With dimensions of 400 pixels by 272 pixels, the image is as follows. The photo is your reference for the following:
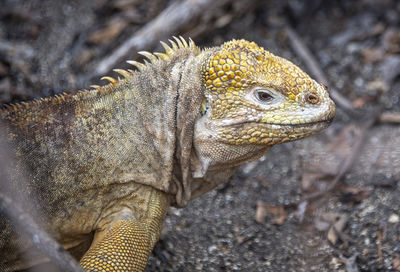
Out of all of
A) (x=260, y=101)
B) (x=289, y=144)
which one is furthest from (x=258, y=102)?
(x=289, y=144)

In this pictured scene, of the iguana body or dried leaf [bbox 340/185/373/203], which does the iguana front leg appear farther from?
dried leaf [bbox 340/185/373/203]

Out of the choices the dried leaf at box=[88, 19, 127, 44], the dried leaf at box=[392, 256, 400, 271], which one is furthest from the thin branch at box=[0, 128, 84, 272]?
the dried leaf at box=[88, 19, 127, 44]

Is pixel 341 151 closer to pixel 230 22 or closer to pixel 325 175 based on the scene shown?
pixel 325 175

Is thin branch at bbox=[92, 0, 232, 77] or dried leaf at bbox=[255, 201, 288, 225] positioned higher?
thin branch at bbox=[92, 0, 232, 77]

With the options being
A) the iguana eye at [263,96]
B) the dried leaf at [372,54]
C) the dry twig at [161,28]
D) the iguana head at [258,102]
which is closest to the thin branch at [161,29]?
the dry twig at [161,28]

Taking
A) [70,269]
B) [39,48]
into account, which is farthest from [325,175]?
[39,48]
